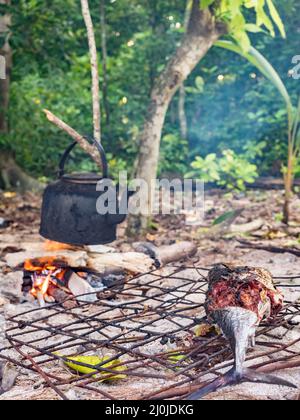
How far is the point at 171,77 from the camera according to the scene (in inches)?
181

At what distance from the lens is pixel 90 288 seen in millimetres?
3230

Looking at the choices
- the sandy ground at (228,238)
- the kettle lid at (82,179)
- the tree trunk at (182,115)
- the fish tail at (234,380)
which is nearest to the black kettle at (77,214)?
the kettle lid at (82,179)

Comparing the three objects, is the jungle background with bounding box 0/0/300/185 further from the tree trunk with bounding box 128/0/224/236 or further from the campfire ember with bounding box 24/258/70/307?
the campfire ember with bounding box 24/258/70/307

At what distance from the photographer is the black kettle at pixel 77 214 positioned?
3.47m

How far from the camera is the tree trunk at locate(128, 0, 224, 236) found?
4.53 metres

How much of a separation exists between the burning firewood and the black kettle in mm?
1255

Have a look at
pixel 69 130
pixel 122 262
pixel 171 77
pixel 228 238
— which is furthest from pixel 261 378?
pixel 171 77

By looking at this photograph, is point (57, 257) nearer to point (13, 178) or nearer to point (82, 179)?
point (82, 179)

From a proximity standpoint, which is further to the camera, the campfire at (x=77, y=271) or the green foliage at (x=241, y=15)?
the green foliage at (x=241, y=15)

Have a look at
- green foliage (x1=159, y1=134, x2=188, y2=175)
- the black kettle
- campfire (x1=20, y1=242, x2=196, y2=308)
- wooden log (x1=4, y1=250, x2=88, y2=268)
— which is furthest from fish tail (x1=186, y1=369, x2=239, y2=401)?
green foliage (x1=159, y1=134, x2=188, y2=175)

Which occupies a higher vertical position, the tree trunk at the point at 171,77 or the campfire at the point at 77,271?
the tree trunk at the point at 171,77

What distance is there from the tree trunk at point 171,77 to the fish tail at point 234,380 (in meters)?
3.15

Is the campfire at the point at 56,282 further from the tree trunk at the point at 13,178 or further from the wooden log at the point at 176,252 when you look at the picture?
the tree trunk at the point at 13,178

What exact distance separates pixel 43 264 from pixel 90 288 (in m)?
0.39
